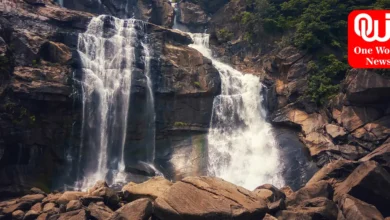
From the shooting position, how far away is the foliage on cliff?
28.7m

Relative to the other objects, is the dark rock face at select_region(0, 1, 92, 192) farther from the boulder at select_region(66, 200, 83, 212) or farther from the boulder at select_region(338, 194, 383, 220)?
the boulder at select_region(338, 194, 383, 220)

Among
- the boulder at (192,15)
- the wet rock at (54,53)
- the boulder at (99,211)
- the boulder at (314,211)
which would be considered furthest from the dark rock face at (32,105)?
the boulder at (192,15)

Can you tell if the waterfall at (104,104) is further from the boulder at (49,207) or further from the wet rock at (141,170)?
the boulder at (49,207)

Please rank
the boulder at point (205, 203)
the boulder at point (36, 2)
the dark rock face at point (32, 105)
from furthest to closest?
the boulder at point (36, 2) → the dark rock face at point (32, 105) → the boulder at point (205, 203)

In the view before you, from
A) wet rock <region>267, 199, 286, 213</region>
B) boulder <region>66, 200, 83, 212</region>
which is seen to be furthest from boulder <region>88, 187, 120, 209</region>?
wet rock <region>267, 199, 286, 213</region>

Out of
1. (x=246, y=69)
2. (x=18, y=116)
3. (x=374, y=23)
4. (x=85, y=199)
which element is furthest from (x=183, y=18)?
(x=85, y=199)

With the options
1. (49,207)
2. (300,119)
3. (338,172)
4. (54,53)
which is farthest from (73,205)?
(300,119)

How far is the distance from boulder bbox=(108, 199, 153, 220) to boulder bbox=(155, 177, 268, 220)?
0.41 metres

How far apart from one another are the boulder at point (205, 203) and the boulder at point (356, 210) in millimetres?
3192

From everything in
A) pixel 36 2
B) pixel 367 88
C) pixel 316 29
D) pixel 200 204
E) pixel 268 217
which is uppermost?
pixel 36 2

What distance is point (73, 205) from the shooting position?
1656cm

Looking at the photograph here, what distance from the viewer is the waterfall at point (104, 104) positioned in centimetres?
2628

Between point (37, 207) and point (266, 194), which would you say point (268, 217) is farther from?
point (37, 207)

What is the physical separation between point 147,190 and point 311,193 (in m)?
7.58
